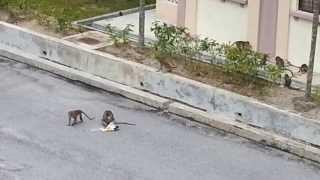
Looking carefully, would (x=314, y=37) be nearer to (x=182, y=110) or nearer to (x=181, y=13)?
(x=182, y=110)

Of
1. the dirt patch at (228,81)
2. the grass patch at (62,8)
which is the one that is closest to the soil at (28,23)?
the grass patch at (62,8)

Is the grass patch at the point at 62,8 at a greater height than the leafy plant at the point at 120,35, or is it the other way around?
the grass patch at the point at 62,8

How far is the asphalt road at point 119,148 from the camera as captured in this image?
9.75 meters

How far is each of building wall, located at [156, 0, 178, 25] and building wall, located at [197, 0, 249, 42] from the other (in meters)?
0.97

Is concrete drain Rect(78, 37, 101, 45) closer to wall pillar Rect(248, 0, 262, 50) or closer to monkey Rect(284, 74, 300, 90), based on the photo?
wall pillar Rect(248, 0, 262, 50)

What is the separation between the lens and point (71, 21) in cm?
1562

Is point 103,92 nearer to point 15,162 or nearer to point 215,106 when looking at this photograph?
point 215,106

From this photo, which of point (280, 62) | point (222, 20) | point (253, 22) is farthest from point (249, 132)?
point (222, 20)

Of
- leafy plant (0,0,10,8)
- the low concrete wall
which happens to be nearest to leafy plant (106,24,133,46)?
the low concrete wall

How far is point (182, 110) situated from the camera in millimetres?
11711

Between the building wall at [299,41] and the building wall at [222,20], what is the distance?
0.99 meters

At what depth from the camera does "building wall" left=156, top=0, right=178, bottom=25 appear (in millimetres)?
15759

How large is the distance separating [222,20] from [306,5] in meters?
1.94

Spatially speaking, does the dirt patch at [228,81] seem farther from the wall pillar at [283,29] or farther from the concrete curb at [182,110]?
the wall pillar at [283,29]
